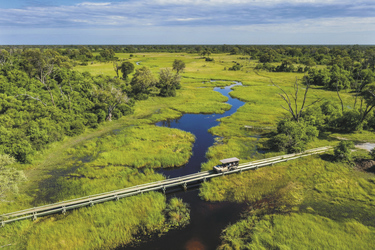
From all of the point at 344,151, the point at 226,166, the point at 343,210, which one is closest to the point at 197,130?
the point at 226,166

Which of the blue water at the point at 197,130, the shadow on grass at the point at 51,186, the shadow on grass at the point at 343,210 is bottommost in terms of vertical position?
the shadow on grass at the point at 343,210

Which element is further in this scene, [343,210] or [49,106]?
[49,106]

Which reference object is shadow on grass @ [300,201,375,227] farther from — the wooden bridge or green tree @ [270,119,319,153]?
green tree @ [270,119,319,153]

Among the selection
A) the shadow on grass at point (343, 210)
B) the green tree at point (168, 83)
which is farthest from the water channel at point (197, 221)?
the green tree at point (168, 83)

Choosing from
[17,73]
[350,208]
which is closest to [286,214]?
[350,208]

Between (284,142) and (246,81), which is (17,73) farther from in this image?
(246,81)

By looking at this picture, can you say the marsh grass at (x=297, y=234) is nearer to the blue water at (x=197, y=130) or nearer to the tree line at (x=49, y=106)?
the blue water at (x=197, y=130)

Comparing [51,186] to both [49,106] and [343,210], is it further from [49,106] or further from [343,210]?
[343,210]
